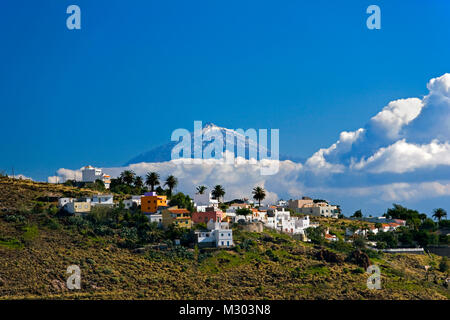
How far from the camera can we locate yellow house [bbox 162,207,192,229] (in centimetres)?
9075

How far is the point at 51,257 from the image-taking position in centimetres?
7644

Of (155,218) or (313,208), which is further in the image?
(313,208)

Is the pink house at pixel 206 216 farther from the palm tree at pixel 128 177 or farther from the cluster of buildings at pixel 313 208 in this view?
the cluster of buildings at pixel 313 208

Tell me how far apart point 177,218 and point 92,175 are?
3687 centimetres

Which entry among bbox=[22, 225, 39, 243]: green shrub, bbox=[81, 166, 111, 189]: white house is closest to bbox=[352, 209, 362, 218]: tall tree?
bbox=[81, 166, 111, 189]: white house

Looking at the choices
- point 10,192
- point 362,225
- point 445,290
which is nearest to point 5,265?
point 10,192

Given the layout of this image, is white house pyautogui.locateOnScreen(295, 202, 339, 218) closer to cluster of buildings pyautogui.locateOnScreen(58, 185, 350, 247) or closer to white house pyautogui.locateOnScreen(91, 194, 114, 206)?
cluster of buildings pyautogui.locateOnScreen(58, 185, 350, 247)

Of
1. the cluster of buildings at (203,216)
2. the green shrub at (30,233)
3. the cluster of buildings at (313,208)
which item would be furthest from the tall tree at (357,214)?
the green shrub at (30,233)

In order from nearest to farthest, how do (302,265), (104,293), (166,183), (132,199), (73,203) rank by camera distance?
(104,293), (302,265), (73,203), (132,199), (166,183)

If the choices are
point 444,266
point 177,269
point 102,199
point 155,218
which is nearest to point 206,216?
point 155,218

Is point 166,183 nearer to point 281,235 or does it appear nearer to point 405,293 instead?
point 281,235

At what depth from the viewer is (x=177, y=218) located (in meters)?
91.1

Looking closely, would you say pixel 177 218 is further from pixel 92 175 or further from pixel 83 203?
pixel 92 175

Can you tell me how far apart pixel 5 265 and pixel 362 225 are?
73304 millimetres
